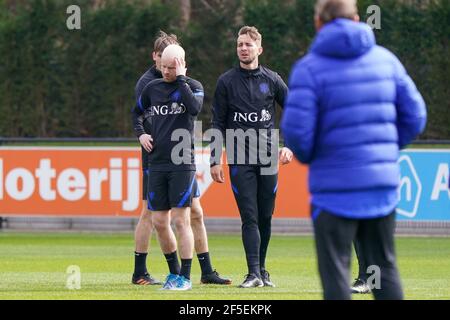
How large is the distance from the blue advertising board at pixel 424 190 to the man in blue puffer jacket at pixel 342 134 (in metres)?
12.1

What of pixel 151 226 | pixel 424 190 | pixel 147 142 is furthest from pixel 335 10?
pixel 424 190

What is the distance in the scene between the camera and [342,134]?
752cm

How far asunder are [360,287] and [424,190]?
8.26 meters

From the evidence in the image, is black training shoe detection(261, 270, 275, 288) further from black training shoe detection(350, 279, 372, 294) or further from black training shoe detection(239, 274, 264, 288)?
black training shoe detection(350, 279, 372, 294)

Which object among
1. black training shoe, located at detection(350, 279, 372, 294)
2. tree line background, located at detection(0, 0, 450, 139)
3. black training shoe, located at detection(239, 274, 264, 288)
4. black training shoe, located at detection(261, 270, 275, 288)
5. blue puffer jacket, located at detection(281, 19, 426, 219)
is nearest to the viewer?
blue puffer jacket, located at detection(281, 19, 426, 219)

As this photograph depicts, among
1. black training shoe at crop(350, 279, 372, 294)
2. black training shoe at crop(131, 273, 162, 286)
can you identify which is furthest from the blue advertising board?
black training shoe at crop(350, 279, 372, 294)

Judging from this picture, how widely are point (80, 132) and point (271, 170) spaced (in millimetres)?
12060

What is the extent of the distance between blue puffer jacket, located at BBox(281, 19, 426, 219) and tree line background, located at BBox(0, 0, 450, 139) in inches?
605

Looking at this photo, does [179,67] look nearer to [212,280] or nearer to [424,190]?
[212,280]

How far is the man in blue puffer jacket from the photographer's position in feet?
24.6

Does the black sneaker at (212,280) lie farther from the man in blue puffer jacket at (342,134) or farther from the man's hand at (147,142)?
the man in blue puffer jacket at (342,134)


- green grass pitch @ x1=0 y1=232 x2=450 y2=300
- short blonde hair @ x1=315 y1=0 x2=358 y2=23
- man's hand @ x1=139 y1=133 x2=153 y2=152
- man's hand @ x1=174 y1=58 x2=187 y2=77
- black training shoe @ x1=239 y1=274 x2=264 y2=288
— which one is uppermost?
short blonde hair @ x1=315 y1=0 x2=358 y2=23

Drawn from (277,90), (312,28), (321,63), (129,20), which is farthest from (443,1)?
(321,63)

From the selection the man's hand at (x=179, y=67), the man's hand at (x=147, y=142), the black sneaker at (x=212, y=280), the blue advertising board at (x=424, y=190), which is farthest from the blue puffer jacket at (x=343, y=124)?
the blue advertising board at (x=424, y=190)
